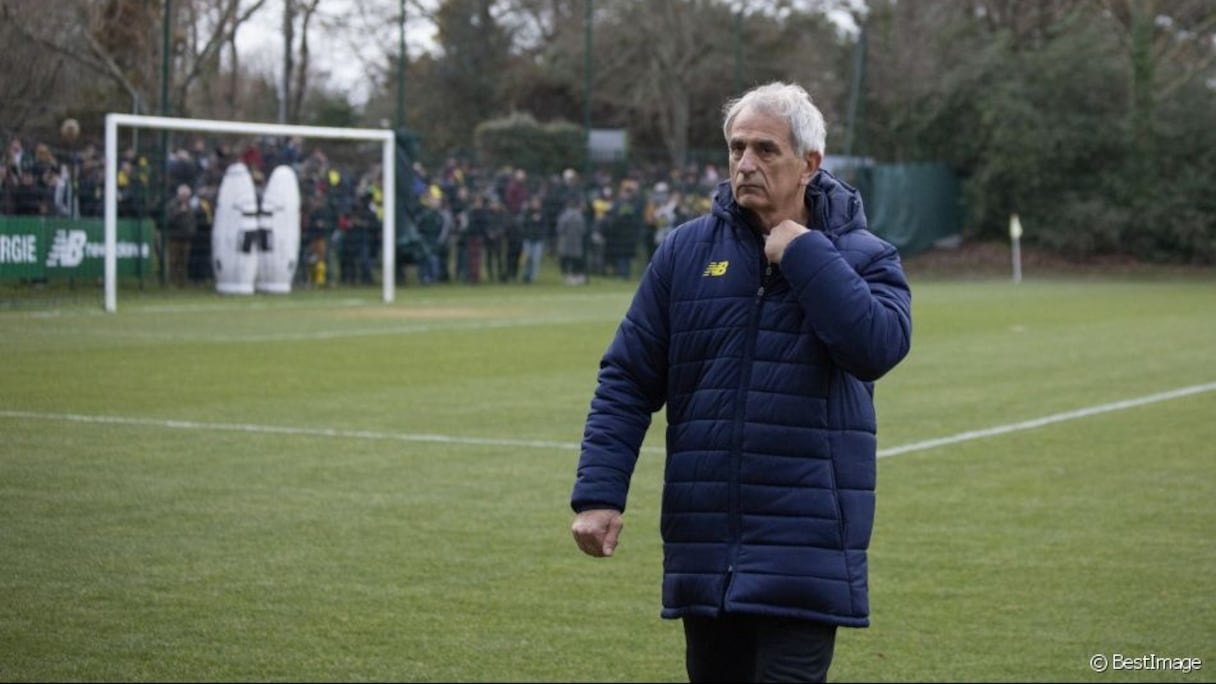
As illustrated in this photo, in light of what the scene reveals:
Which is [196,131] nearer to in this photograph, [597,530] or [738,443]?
[597,530]

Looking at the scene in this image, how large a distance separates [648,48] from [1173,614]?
1723 inches

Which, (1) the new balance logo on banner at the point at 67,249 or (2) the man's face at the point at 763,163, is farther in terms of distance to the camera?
(1) the new balance logo on banner at the point at 67,249

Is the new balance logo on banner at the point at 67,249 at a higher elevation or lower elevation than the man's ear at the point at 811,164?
lower

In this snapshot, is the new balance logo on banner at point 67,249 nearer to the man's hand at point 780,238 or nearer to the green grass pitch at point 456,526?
the green grass pitch at point 456,526

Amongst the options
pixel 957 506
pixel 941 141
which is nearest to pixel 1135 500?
pixel 957 506

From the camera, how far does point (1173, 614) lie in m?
7.66

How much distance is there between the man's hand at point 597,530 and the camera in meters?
4.49

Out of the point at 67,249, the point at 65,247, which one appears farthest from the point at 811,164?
the point at 67,249

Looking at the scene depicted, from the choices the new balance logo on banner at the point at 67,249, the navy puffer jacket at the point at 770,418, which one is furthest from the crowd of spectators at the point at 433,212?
the navy puffer jacket at the point at 770,418

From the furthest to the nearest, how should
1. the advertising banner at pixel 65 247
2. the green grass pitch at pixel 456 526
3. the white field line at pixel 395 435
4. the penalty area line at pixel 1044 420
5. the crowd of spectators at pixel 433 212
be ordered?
the crowd of spectators at pixel 433 212, the penalty area line at pixel 1044 420, the white field line at pixel 395 435, the advertising banner at pixel 65 247, the green grass pitch at pixel 456 526

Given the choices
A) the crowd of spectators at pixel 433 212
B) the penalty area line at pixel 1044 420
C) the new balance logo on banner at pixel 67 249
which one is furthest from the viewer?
the crowd of spectators at pixel 433 212

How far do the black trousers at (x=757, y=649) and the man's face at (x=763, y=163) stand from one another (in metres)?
0.95

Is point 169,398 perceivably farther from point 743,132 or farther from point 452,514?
point 743,132

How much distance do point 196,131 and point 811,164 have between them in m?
23.6
